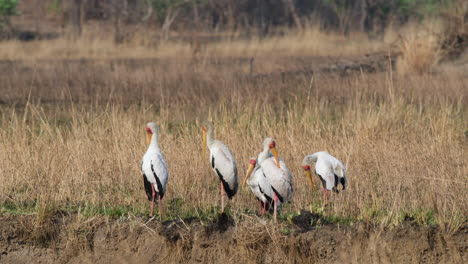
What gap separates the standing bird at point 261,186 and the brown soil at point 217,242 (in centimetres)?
25

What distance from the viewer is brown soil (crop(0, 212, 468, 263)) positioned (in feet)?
19.9

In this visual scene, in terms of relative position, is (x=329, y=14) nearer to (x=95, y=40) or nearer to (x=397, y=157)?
(x=95, y=40)

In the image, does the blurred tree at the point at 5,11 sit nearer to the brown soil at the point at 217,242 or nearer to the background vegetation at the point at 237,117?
the background vegetation at the point at 237,117

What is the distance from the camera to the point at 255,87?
14703mm

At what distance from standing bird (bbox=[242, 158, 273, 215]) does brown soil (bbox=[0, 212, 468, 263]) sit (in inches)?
9.7

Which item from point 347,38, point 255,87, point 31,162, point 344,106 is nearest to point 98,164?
point 31,162

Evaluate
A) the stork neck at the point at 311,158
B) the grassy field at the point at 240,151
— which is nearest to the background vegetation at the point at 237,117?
the grassy field at the point at 240,151

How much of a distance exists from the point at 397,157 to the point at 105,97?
6.97m

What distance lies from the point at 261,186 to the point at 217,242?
1.68ft

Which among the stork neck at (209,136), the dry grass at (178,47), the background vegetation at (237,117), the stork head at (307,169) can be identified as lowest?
the dry grass at (178,47)

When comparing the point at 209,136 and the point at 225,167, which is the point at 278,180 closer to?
the point at 225,167

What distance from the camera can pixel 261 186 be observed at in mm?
6344

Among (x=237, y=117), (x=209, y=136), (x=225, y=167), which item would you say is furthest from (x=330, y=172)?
(x=237, y=117)

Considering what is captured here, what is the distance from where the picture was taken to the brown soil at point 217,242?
605 cm
